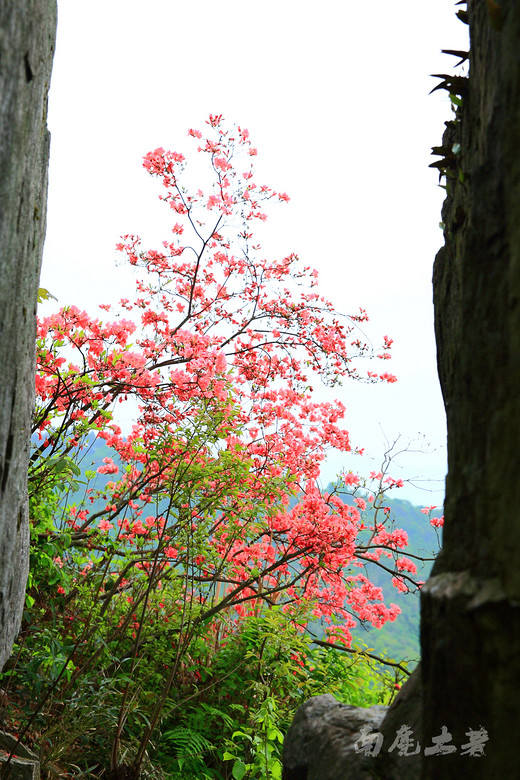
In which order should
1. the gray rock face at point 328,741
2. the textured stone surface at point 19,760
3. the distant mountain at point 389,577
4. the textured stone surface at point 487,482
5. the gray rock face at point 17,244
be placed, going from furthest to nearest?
the distant mountain at point 389,577 < the textured stone surface at point 19,760 < the gray rock face at point 328,741 < the gray rock face at point 17,244 < the textured stone surface at point 487,482

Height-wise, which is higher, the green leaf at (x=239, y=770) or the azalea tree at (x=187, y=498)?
the azalea tree at (x=187, y=498)

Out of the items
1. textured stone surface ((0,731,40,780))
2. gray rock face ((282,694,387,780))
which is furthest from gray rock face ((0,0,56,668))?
textured stone surface ((0,731,40,780))

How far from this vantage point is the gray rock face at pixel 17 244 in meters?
1.44

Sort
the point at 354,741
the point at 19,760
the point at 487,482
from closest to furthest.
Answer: the point at 487,482
the point at 354,741
the point at 19,760

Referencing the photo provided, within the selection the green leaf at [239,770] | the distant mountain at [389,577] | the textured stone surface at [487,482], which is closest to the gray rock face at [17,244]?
the textured stone surface at [487,482]

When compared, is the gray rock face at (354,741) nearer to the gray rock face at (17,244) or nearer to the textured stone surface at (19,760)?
the gray rock face at (17,244)

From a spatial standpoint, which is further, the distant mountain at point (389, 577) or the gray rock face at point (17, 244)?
the distant mountain at point (389, 577)

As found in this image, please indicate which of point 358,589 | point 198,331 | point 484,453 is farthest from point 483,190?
point 358,589

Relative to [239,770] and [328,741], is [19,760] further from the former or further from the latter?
[328,741]

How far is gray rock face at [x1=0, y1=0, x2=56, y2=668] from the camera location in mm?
1438

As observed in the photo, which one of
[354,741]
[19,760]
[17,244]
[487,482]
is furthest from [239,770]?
[17,244]

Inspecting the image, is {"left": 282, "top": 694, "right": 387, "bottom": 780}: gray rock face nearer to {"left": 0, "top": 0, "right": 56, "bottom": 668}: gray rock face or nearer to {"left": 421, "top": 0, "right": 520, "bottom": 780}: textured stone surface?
{"left": 421, "top": 0, "right": 520, "bottom": 780}: textured stone surface

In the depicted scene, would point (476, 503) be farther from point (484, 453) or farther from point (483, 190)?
point (483, 190)

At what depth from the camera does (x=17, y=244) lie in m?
1.57
